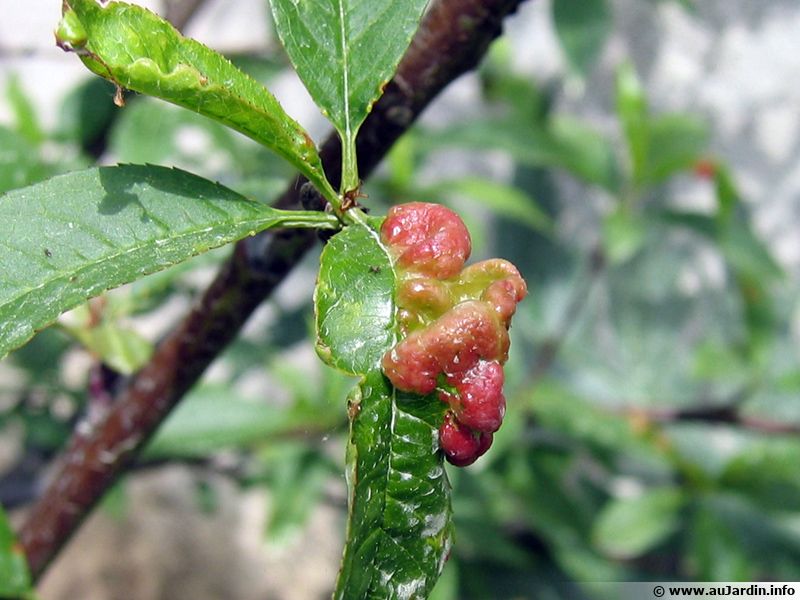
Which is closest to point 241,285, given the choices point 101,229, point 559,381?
point 101,229

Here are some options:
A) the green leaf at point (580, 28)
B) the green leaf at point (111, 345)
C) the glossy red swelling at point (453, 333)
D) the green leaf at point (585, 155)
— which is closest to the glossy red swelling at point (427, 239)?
the glossy red swelling at point (453, 333)

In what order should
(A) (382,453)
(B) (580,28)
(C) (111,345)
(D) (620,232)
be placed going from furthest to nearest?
(D) (620,232) < (B) (580,28) < (C) (111,345) < (A) (382,453)

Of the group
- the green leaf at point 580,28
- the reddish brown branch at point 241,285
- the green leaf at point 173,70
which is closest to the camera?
the green leaf at point 173,70

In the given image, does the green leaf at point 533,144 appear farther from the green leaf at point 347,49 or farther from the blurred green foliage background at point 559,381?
the green leaf at point 347,49

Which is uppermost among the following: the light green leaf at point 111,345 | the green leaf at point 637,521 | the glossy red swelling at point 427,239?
the glossy red swelling at point 427,239

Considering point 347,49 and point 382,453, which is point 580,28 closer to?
point 347,49

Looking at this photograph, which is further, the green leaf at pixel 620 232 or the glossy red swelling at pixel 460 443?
the green leaf at pixel 620 232
